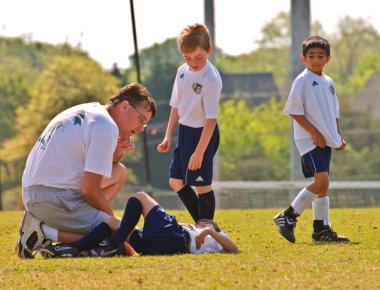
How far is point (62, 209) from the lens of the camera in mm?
8273

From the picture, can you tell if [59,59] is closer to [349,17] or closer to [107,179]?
[349,17]

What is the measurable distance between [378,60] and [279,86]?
39.3ft

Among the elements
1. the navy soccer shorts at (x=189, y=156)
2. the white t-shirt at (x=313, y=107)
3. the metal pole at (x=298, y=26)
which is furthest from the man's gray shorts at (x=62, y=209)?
the metal pole at (x=298, y=26)

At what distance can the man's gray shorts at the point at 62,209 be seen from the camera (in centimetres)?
827

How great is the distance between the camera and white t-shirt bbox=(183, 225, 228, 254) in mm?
8195

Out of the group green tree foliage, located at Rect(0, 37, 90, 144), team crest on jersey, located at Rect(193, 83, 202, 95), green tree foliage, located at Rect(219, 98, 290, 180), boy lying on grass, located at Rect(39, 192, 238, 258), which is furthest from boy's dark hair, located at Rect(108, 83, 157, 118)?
green tree foliage, located at Rect(219, 98, 290, 180)

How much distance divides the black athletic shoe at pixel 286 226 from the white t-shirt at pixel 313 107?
553mm

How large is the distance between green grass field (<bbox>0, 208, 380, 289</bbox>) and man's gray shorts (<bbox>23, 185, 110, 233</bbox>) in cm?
32

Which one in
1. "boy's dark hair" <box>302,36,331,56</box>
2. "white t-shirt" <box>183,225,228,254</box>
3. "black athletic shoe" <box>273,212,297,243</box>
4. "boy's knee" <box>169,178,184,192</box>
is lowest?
"black athletic shoe" <box>273,212,297,243</box>

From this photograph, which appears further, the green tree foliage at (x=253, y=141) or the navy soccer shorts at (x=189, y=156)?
the green tree foliage at (x=253, y=141)

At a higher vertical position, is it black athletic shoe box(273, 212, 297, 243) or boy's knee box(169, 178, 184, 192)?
boy's knee box(169, 178, 184, 192)

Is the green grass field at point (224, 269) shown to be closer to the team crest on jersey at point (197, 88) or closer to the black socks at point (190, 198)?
the black socks at point (190, 198)

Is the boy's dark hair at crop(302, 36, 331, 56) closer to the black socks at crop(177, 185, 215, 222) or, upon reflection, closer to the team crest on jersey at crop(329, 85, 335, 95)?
the team crest on jersey at crop(329, 85, 335, 95)

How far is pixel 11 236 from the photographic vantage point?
11.1m
